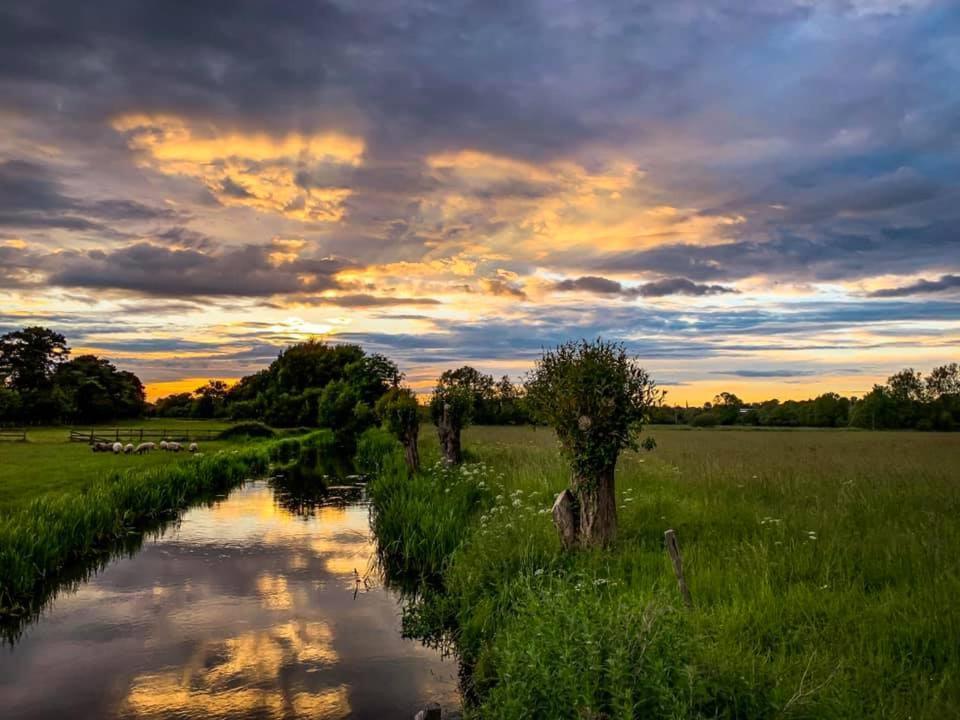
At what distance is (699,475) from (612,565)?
947 centimetres

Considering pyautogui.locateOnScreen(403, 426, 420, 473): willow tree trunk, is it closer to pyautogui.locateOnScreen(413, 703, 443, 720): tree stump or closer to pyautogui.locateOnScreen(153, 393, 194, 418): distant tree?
pyautogui.locateOnScreen(413, 703, 443, 720): tree stump

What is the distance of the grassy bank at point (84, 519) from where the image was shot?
1376 cm

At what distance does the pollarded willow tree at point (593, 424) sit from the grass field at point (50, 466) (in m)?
15.7

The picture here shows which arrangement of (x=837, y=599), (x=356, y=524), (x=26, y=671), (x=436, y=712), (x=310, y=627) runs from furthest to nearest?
(x=356, y=524), (x=310, y=627), (x=26, y=671), (x=837, y=599), (x=436, y=712)

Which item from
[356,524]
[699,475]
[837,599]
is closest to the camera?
[837,599]

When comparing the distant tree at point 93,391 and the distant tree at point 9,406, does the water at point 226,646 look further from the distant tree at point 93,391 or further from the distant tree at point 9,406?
the distant tree at point 93,391

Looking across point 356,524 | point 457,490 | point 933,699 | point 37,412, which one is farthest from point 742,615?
point 37,412

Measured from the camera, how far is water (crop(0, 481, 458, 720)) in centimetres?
912

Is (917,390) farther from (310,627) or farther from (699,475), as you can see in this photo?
(310,627)

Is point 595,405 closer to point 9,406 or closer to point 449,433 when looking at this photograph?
point 449,433

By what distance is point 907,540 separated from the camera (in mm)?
10750

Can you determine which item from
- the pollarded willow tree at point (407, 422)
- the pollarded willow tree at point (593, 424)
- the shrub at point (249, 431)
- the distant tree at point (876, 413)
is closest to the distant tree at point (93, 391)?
the shrub at point (249, 431)

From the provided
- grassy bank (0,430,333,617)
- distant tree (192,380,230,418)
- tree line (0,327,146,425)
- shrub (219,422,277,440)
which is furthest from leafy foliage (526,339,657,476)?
distant tree (192,380,230,418)

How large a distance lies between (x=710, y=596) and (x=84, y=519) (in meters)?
16.8
